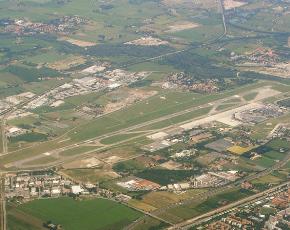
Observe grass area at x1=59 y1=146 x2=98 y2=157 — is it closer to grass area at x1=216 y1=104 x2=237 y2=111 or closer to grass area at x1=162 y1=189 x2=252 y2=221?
grass area at x1=162 y1=189 x2=252 y2=221

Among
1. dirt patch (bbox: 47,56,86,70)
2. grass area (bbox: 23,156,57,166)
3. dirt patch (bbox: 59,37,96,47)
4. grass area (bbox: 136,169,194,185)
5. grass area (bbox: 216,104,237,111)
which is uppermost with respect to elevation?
dirt patch (bbox: 59,37,96,47)

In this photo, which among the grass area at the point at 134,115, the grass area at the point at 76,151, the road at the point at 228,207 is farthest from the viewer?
the grass area at the point at 134,115

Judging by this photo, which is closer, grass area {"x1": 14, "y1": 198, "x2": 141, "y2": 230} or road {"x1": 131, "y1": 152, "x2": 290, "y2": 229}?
grass area {"x1": 14, "y1": 198, "x2": 141, "y2": 230}

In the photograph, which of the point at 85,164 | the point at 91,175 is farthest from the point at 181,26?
the point at 91,175

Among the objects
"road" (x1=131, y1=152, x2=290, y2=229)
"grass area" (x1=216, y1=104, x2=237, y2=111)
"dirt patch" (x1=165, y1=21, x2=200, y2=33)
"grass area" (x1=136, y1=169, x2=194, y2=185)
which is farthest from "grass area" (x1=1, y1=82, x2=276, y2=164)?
"dirt patch" (x1=165, y1=21, x2=200, y2=33)

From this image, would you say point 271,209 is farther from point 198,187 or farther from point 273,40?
point 273,40

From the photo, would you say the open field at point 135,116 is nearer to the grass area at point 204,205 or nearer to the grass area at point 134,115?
the grass area at point 134,115

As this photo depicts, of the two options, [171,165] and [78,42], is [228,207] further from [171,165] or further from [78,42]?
[78,42]

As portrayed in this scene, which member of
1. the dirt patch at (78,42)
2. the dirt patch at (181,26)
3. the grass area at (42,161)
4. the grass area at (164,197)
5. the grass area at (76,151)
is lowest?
the grass area at (76,151)

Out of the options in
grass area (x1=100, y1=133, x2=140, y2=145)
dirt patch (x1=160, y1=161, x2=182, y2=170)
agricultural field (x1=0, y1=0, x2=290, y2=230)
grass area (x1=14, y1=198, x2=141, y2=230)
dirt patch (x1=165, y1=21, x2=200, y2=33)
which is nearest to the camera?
grass area (x1=14, y1=198, x2=141, y2=230)

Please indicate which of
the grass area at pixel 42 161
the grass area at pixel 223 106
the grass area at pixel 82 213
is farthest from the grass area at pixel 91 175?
the grass area at pixel 223 106
